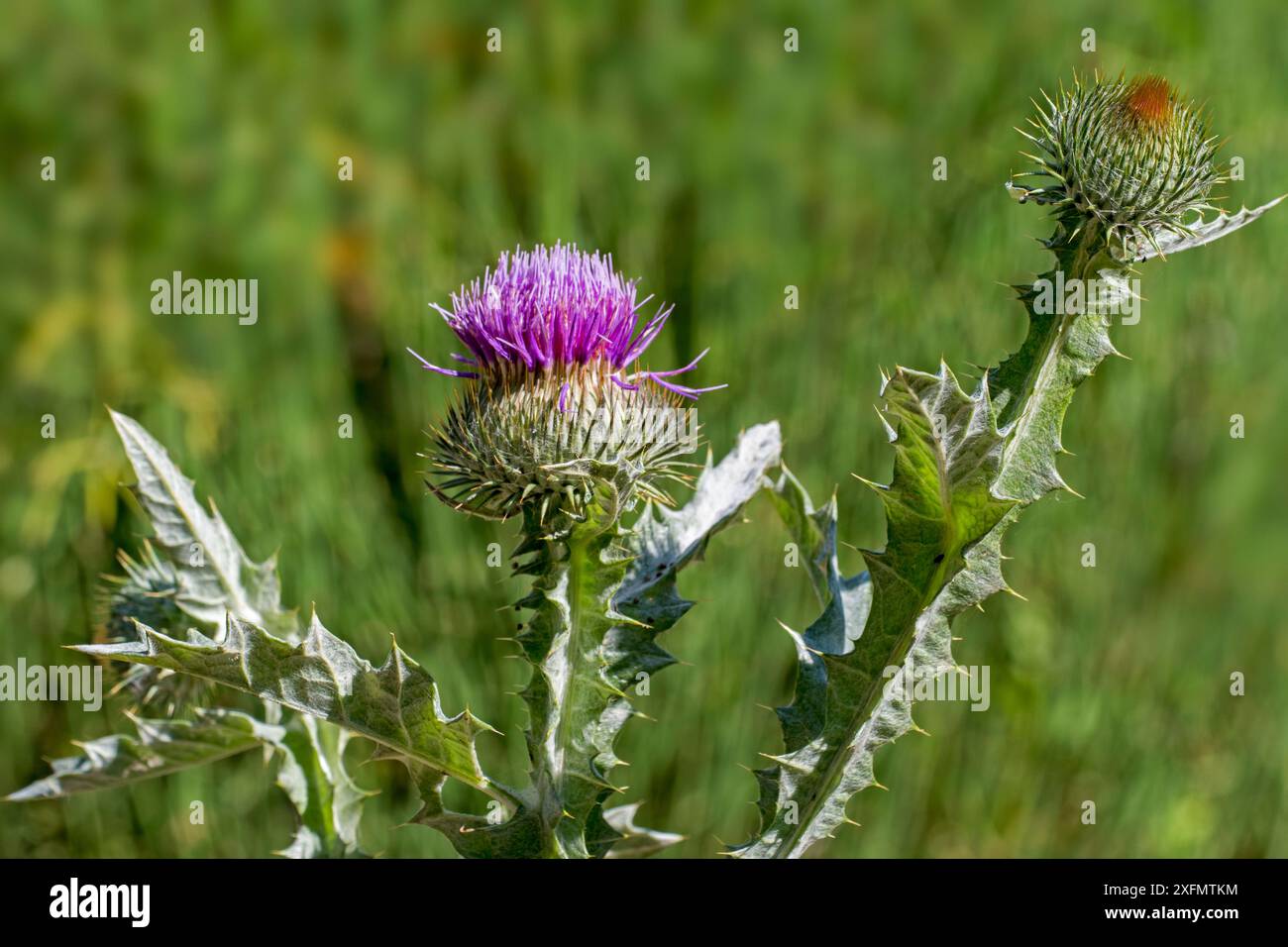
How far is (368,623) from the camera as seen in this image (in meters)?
2.98

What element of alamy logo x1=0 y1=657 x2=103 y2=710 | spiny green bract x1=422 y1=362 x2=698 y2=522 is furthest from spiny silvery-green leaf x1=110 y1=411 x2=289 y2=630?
alamy logo x1=0 y1=657 x2=103 y2=710

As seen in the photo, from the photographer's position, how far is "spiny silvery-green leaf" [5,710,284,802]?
159cm

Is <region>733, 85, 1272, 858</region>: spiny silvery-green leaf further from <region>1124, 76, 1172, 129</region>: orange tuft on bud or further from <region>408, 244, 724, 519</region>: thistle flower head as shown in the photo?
<region>408, 244, 724, 519</region>: thistle flower head

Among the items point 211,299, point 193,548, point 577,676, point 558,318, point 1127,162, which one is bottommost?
point 577,676

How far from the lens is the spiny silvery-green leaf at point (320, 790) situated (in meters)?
1.64

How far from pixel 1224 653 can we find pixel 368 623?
2.65 m

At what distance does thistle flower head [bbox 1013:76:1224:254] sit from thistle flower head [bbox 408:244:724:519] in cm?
54

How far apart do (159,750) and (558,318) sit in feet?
2.52

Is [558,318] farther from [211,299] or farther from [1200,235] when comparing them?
[211,299]

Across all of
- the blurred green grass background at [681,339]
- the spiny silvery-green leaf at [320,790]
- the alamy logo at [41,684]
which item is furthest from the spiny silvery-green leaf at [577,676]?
the alamy logo at [41,684]

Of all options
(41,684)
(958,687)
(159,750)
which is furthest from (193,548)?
(958,687)

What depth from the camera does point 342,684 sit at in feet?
4.30
